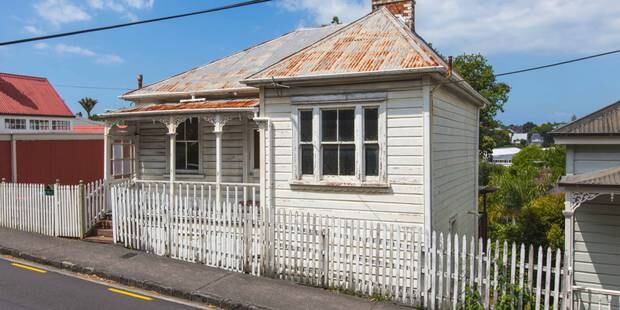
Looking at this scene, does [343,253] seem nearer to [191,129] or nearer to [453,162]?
[453,162]

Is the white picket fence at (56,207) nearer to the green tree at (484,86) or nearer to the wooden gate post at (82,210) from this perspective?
the wooden gate post at (82,210)

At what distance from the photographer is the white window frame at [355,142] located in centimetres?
918

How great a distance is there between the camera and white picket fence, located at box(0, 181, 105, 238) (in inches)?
467

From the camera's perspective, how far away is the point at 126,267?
9562mm

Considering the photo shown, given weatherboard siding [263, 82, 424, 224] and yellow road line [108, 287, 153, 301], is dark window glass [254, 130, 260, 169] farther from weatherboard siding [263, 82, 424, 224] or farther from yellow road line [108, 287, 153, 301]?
yellow road line [108, 287, 153, 301]

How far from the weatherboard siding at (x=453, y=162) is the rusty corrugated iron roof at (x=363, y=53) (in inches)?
43.3

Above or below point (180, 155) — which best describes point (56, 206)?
below

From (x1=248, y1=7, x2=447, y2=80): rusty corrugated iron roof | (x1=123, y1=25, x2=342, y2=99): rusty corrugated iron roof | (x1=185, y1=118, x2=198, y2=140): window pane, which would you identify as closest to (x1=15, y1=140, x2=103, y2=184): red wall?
(x1=123, y1=25, x2=342, y2=99): rusty corrugated iron roof

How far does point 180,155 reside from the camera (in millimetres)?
13500

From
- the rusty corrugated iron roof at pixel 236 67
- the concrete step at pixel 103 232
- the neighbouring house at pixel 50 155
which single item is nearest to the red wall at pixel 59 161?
the neighbouring house at pixel 50 155

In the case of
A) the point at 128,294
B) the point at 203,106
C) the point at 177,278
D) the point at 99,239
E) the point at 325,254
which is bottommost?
the point at 128,294

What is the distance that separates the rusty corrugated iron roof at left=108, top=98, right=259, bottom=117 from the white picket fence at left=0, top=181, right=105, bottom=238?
7.25ft

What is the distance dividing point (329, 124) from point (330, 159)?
2.40 feet

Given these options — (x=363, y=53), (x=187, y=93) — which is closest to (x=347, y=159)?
(x=363, y=53)
